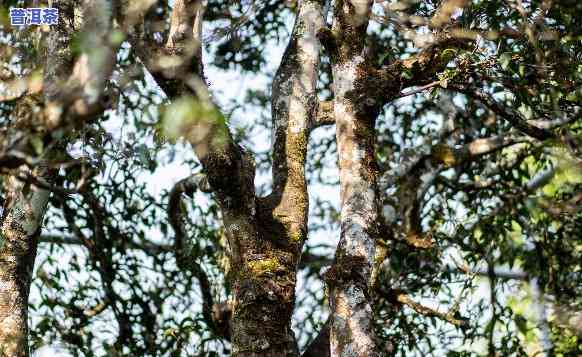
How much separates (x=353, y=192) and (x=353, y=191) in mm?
11

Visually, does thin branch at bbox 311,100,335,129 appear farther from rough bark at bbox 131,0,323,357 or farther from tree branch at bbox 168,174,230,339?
tree branch at bbox 168,174,230,339

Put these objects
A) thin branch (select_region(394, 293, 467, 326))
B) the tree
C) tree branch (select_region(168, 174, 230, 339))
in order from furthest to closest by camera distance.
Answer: tree branch (select_region(168, 174, 230, 339)) → thin branch (select_region(394, 293, 467, 326)) → the tree

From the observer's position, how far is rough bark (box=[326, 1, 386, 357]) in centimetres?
359

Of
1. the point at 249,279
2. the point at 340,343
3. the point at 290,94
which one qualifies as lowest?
the point at 340,343

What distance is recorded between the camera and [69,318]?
21.7 feet

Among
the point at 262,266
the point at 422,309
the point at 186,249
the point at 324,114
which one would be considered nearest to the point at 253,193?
the point at 262,266

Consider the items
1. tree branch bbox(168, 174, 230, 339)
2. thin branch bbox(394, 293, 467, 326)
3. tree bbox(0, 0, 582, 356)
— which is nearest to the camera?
tree bbox(0, 0, 582, 356)

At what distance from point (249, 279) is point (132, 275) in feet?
9.77

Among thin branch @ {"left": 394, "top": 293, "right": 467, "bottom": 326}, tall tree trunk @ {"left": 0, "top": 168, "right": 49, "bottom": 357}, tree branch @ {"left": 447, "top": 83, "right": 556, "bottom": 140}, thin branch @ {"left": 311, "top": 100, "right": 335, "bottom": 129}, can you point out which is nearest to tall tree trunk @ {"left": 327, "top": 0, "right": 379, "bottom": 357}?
thin branch @ {"left": 311, "top": 100, "right": 335, "bottom": 129}

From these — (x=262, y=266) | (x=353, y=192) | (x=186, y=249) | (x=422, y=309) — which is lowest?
(x=262, y=266)

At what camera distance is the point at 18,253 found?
441cm

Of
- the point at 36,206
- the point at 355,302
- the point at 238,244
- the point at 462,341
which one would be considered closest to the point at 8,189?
the point at 36,206

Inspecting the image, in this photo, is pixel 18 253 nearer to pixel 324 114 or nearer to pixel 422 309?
pixel 324 114

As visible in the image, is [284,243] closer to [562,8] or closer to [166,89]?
[166,89]
